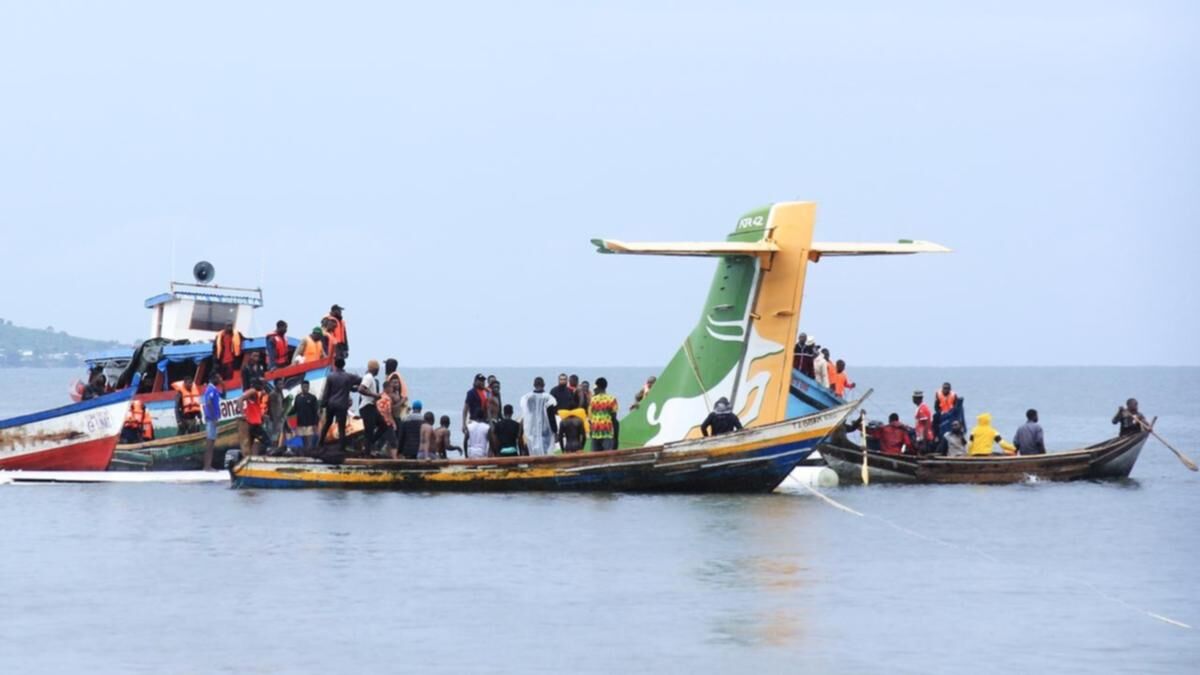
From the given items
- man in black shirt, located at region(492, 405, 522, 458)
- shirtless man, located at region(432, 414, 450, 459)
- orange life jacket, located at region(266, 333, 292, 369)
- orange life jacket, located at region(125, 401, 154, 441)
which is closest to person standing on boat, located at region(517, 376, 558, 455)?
man in black shirt, located at region(492, 405, 522, 458)

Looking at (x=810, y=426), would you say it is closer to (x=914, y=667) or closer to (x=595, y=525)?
(x=595, y=525)

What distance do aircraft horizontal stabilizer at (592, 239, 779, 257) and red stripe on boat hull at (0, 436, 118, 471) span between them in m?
10.0

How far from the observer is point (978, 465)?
113 ft

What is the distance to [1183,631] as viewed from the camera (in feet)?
61.8

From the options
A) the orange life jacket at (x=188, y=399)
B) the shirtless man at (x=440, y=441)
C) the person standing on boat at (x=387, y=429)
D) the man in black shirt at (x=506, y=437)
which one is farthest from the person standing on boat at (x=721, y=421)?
the orange life jacket at (x=188, y=399)

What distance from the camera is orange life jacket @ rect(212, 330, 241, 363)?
3584 centimetres

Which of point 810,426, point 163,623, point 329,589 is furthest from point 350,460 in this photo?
point 163,623

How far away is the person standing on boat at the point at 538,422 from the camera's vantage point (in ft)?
103

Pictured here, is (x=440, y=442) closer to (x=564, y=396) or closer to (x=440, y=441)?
(x=440, y=441)

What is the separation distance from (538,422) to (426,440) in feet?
6.09

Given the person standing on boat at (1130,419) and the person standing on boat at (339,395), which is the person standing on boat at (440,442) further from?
the person standing on boat at (1130,419)

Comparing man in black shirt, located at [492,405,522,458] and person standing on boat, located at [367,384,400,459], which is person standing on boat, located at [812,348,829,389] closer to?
man in black shirt, located at [492,405,522,458]

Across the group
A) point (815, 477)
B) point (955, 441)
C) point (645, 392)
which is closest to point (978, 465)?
point (955, 441)

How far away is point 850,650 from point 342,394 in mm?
14695
